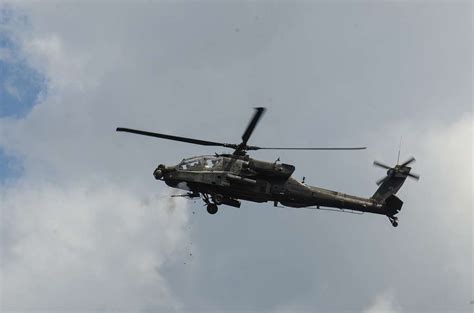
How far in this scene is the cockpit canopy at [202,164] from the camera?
40938 mm

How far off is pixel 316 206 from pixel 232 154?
23.3 ft

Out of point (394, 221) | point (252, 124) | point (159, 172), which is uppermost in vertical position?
point (159, 172)

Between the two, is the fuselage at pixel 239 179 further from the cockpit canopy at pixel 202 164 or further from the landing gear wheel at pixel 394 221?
the landing gear wheel at pixel 394 221

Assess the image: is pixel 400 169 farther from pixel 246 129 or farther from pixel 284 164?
pixel 246 129

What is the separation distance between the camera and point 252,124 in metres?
37.2

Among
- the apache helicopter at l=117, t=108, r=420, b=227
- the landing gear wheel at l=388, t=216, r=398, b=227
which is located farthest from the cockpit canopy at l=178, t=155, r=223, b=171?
the landing gear wheel at l=388, t=216, r=398, b=227

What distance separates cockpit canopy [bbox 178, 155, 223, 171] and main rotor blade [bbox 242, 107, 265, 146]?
88.7 inches

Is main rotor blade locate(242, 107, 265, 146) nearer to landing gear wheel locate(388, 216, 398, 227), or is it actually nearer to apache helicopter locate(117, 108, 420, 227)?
A: apache helicopter locate(117, 108, 420, 227)

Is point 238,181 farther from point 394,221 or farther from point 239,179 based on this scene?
point 394,221

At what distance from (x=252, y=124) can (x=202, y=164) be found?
573 cm

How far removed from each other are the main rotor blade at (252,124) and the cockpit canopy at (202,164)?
225cm

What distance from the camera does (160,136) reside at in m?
38.8

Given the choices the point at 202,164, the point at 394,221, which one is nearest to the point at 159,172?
the point at 202,164

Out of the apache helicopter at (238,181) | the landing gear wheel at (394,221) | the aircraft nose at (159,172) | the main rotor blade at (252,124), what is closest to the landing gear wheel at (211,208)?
the apache helicopter at (238,181)
